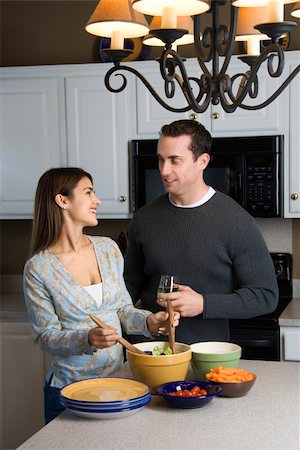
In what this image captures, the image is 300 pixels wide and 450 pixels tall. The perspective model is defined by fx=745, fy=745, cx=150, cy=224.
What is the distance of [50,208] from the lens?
2590 millimetres

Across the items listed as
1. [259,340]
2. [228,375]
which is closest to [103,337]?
[228,375]

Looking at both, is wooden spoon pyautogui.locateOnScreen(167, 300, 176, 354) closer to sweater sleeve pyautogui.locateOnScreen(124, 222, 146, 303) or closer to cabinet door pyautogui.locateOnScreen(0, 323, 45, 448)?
sweater sleeve pyautogui.locateOnScreen(124, 222, 146, 303)

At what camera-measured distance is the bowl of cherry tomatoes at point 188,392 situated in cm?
199

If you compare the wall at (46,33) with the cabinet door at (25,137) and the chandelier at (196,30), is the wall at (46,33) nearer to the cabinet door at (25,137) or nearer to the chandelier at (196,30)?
the cabinet door at (25,137)

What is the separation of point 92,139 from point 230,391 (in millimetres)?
2373

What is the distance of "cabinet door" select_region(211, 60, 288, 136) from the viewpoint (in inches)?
154

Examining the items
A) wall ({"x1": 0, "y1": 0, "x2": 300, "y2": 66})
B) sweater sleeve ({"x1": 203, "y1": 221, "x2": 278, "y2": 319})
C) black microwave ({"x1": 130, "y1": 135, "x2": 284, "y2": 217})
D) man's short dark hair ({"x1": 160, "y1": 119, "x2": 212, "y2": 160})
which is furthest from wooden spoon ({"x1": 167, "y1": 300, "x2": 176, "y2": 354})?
wall ({"x1": 0, "y1": 0, "x2": 300, "y2": 66})

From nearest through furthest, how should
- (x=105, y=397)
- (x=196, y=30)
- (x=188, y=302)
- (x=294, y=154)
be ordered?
1. (x=105, y=397)
2. (x=196, y=30)
3. (x=188, y=302)
4. (x=294, y=154)

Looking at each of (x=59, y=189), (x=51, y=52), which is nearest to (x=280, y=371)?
(x=59, y=189)

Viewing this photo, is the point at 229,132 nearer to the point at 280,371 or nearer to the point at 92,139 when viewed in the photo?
the point at 92,139

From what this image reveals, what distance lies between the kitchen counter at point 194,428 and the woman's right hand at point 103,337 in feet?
0.68

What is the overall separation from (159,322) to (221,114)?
193 centimetres

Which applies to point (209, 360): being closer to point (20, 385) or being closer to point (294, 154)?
point (294, 154)

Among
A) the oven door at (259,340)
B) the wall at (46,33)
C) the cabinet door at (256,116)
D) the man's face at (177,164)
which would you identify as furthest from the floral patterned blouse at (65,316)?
the wall at (46,33)
